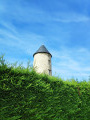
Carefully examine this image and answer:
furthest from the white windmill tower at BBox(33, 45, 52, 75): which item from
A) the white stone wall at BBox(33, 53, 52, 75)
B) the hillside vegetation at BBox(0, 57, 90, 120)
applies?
the hillside vegetation at BBox(0, 57, 90, 120)

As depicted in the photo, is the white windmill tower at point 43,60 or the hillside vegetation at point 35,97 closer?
the hillside vegetation at point 35,97

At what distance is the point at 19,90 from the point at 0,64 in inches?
50.5

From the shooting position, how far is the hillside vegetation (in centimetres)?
432

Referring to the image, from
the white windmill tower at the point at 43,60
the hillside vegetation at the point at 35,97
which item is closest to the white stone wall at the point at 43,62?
the white windmill tower at the point at 43,60

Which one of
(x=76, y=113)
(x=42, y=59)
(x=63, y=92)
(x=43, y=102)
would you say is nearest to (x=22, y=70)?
(x=43, y=102)

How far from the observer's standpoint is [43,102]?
17.4ft

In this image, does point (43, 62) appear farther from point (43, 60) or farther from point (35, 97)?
point (35, 97)

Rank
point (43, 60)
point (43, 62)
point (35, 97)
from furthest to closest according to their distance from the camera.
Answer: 1. point (43, 60)
2. point (43, 62)
3. point (35, 97)

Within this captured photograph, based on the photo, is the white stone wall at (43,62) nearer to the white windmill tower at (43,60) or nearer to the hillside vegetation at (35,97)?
the white windmill tower at (43,60)

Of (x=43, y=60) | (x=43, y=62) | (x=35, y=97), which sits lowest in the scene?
(x=35, y=97)

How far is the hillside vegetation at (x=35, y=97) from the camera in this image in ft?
14.2

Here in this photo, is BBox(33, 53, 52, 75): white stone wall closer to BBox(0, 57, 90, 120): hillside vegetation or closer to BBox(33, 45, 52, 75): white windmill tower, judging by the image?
BBox(33, 45, 52, 75): white windmill tower

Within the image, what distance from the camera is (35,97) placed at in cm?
504

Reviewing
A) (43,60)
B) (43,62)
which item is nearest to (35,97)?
(43,62)
